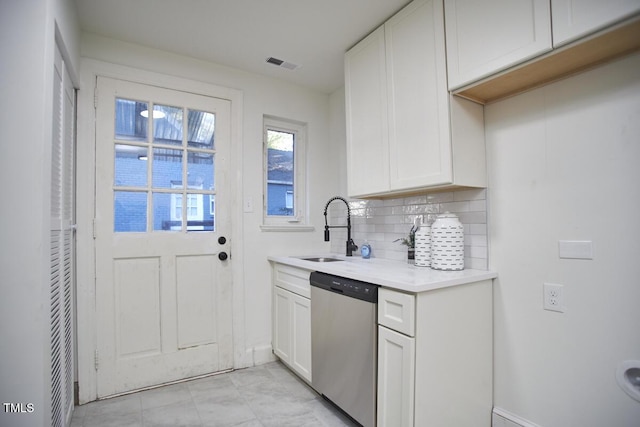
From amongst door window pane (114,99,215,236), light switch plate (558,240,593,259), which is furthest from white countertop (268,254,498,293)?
door window pane (114,99,215,236)

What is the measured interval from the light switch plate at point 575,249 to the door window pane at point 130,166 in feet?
8.51

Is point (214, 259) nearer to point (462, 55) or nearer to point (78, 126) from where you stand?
point (78, 126)

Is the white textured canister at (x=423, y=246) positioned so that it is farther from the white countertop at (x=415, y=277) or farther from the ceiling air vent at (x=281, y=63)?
the ceiling air vent at (x=281, y=63)

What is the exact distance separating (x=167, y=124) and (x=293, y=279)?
1.52 metres

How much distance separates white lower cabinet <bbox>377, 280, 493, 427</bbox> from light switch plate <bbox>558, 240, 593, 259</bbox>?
39 centimetres

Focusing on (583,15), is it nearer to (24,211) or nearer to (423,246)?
(423,246)

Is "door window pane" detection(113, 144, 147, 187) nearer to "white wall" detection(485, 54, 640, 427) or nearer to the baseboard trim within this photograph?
"white wall" detection(485, 54, 640, 427)

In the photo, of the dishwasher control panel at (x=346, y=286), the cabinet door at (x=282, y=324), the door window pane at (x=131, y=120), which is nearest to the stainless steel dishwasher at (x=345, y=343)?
the dishwasher control panel at (x=346, y=286)

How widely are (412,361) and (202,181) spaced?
198 cm

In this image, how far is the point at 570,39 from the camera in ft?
4.19

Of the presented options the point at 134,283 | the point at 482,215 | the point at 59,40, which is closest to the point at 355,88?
the point at 482,215

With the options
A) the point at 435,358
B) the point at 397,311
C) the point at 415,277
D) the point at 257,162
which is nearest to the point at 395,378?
the point at 435,358

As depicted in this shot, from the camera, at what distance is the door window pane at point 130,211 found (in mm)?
2288

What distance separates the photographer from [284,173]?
3.09 metres
